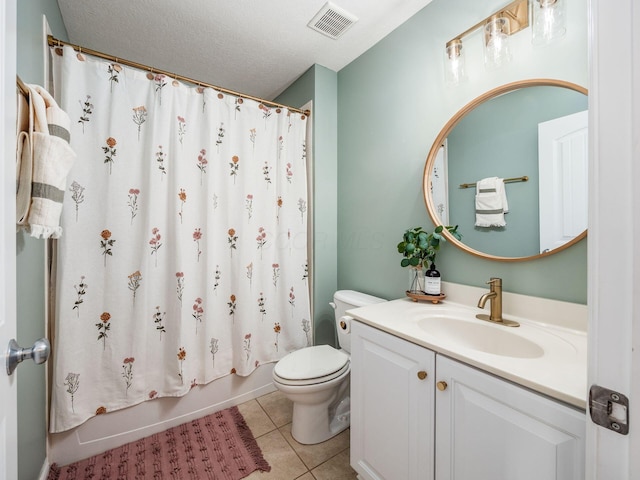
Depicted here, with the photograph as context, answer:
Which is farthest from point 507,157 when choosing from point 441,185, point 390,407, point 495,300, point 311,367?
point 311,367

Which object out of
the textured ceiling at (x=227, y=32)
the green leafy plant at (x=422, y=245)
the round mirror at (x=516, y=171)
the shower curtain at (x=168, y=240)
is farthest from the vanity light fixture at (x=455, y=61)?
the shower curtain at (x=168, y=240)

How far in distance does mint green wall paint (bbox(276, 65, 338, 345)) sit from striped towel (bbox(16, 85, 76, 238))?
1.50 metres

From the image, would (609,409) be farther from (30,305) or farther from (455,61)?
(30,305)

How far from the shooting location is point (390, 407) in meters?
1.08

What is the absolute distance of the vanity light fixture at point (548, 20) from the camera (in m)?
1.05

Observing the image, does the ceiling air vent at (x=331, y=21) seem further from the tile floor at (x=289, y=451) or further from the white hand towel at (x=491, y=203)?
the tile floor at (x=289, y=451)

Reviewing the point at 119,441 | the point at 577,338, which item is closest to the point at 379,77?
the point at 577,338

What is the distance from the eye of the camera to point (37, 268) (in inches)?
48.0

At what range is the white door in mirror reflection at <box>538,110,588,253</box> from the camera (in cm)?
103

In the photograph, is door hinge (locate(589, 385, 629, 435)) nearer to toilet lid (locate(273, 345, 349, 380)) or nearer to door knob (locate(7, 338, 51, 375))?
door knob (locate(7, 338, 51, 375))

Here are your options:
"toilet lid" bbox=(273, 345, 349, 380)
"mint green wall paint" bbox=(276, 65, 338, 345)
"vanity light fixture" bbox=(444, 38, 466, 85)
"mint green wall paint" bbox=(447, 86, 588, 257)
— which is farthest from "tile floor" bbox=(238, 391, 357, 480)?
"vanity light fixture" bbox=(444, 38, 466, 85)

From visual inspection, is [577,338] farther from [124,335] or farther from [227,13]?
[227,13]

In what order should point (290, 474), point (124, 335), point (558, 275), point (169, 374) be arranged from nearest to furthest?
point (558, 275), point (290, 474), point (124, 335), point (169, 374)

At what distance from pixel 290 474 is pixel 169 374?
0.89 m
